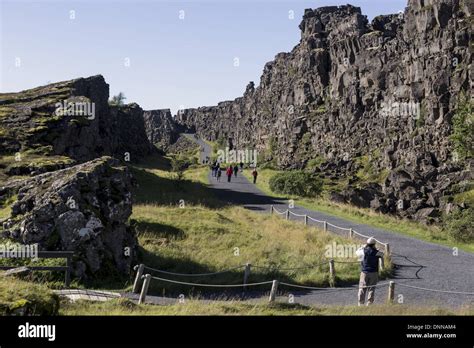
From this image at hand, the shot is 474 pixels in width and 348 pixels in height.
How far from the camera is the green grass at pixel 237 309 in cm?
1177

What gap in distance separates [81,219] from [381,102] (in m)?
89.3

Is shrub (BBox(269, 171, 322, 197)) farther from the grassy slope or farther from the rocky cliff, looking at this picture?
the rocky cliff

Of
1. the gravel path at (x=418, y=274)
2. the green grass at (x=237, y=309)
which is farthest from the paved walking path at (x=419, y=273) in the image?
the green grass at (x=237, y=309)

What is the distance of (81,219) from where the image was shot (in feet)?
56.0

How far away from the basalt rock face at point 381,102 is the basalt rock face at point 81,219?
32770 mm

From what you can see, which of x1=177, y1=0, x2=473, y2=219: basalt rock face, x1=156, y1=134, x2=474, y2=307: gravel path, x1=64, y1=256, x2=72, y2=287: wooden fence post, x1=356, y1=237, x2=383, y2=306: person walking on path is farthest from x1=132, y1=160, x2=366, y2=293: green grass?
x1=177, y1=0, x2=473, y2=219: basalt rock face

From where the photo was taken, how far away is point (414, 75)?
285ft

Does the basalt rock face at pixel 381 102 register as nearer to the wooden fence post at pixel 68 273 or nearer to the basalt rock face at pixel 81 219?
the basalt rock face at pixel 81 219

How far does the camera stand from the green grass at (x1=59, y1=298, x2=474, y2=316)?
11.8 metres

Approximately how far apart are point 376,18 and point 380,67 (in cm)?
2121

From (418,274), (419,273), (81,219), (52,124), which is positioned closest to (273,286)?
(81,219)

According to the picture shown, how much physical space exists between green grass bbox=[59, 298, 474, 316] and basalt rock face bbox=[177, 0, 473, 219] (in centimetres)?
3199

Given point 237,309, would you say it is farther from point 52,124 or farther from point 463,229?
point 52,124
